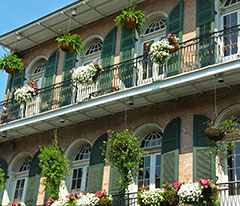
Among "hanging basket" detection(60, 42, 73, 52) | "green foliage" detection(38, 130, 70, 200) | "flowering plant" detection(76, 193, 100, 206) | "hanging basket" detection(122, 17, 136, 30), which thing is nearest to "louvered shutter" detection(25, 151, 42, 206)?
"green foliage" detection(38, 130, 70, 200)

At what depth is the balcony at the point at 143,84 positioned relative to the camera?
12859 millimetres

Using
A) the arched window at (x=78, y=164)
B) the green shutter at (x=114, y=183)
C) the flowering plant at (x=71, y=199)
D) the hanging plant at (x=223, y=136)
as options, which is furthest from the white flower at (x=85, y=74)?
the hanging plant at (x=223, y=136)

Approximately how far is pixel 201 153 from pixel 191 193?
164 centimetres

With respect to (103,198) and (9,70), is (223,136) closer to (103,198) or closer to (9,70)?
(103,198)

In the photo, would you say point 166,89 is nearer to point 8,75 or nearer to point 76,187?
point 76,187

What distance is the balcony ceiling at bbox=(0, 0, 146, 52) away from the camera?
55.8 feet

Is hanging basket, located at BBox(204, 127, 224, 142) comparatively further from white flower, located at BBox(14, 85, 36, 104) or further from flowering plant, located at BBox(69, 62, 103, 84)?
white flower, located at BBox(14, 85, 36, 104)

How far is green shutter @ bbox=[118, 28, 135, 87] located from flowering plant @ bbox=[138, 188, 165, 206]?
3.98 meters

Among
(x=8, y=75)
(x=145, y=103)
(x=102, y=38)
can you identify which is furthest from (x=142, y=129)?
(x=8, y=75)

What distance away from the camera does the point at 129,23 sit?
601 inches

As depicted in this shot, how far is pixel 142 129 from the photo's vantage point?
47.5 ft

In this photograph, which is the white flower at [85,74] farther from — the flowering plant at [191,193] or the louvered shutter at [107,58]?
the flowering plant at [191,193]

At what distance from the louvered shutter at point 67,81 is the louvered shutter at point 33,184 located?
2335 mm

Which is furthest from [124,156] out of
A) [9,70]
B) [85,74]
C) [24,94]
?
[9,70]
